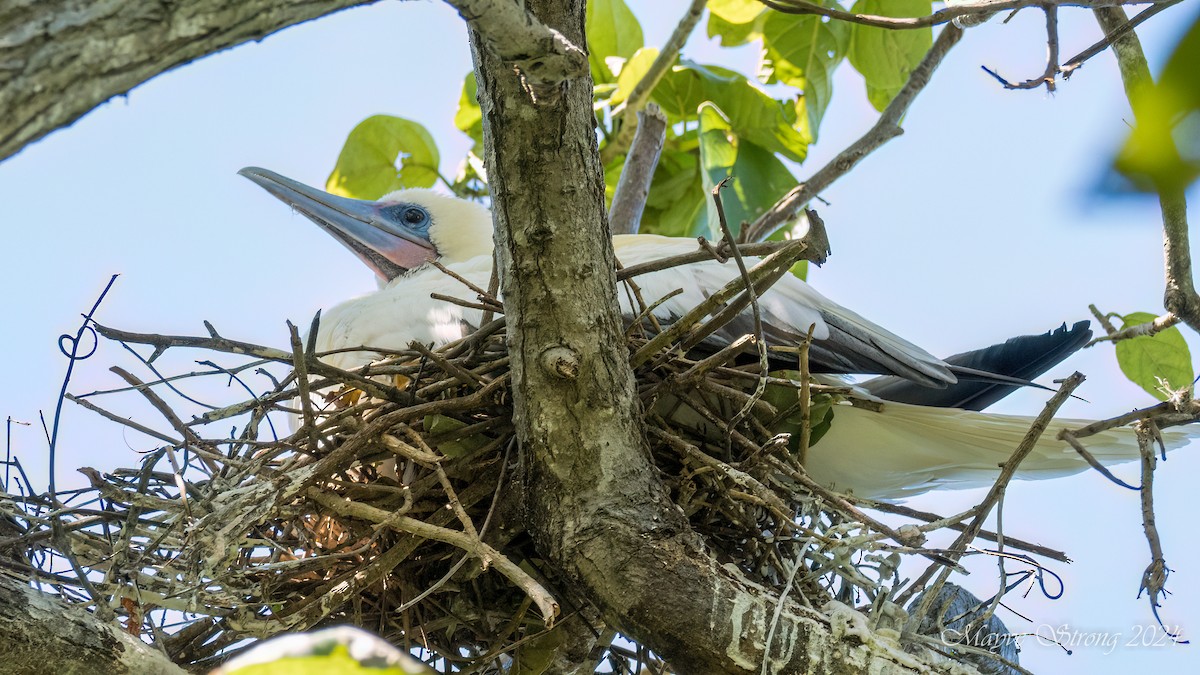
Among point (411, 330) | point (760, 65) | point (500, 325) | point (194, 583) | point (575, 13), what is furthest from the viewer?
point (760, 65)

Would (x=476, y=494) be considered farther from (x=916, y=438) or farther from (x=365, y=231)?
(x=365, y=231)

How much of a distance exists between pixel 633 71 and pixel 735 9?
481mm

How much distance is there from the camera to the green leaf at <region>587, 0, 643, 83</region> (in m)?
3.99

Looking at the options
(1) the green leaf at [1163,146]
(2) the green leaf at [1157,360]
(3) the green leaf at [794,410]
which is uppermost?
(2) the green leaf at [1157,360]

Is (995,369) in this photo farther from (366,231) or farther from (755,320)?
(366,231)

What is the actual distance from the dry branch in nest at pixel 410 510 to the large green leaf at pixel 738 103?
62.1 inches

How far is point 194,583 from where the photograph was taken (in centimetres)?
209

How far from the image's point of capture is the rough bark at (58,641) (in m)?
1.89

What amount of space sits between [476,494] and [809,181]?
6.23 ft

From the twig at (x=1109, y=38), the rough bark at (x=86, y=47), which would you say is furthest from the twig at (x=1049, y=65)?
the rough bark at (x=86, y=47)

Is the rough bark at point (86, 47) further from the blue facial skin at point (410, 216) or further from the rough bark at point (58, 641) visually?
the blue facial skin at point (410, 216)

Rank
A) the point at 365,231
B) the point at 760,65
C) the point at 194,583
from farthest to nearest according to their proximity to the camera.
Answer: the point at 760,65 < the point at 365,231 < the point at 194,583

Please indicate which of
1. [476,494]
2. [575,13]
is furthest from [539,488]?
[575,13]

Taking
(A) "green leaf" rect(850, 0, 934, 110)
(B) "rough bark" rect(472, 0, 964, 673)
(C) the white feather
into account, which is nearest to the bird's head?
(C) the white feather
